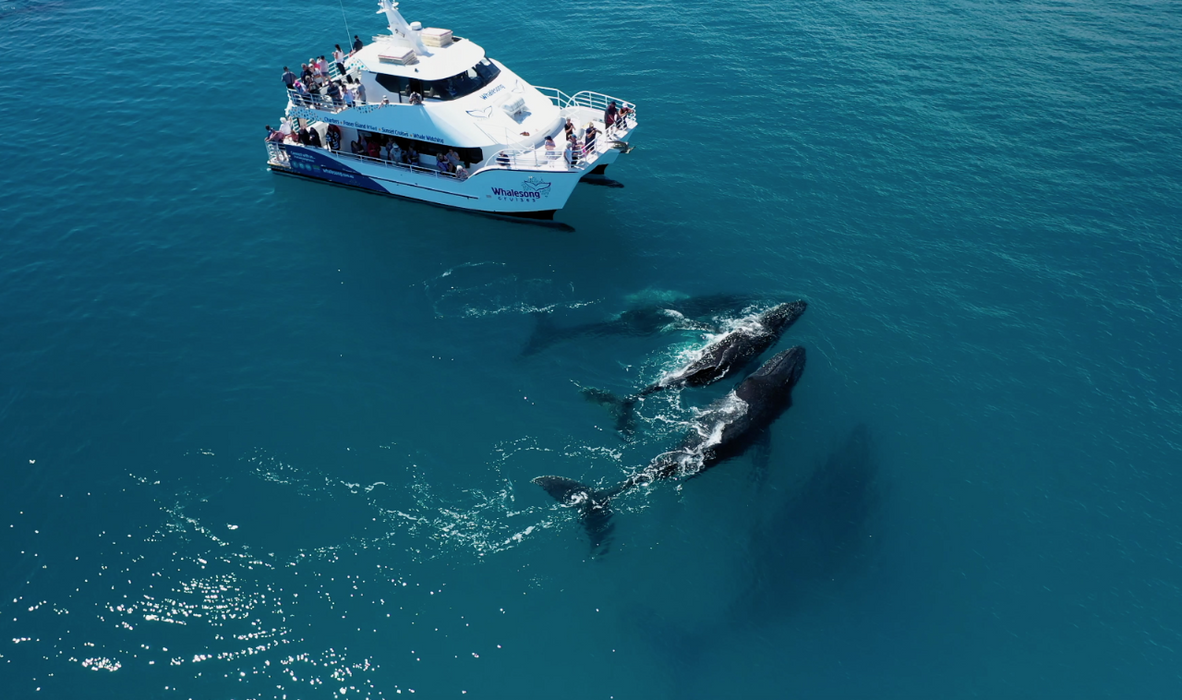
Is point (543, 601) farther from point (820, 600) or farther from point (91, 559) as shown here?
point (91, 559)

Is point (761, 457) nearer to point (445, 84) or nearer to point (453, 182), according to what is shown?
point (453, 182)

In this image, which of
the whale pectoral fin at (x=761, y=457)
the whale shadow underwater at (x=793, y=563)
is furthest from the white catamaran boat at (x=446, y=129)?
the whale shadow underwater at (x=793, y=563)

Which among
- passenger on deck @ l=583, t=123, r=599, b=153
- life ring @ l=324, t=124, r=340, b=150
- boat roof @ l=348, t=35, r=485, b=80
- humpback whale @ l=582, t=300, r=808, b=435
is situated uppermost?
boat roof @ l=348, t=35, r=485, b=80

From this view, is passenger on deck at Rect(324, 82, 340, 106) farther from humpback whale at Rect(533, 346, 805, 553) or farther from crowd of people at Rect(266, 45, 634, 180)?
humpback whale at Rect(533, 346, 805, 553)

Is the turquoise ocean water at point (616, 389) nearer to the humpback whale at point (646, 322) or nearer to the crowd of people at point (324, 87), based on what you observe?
the humpback whale at point (646, 322)

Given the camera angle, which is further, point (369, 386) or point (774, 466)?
point (369, 386)

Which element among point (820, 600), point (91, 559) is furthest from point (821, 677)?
point (91, 559)

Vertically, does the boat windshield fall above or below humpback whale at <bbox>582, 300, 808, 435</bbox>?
above

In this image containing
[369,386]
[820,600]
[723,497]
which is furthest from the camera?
[369,386]

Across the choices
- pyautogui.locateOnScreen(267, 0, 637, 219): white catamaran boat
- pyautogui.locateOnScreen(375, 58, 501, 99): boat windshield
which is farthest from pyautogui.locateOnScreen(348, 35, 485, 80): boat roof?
pyautogui.locateOnScreen(375, 58, 501, 99): boat windshield

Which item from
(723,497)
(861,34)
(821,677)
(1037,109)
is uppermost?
(861,34)
